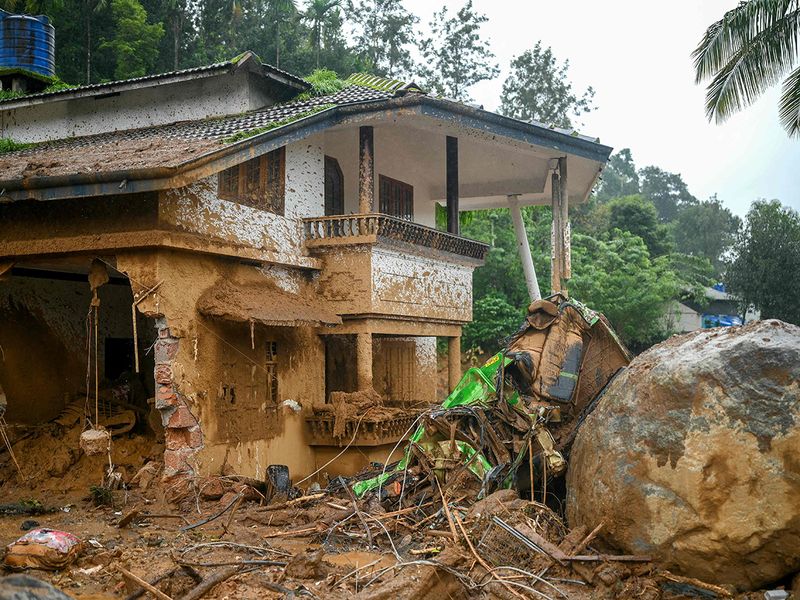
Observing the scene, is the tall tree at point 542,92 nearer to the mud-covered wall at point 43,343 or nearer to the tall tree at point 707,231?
the tall tree at point 707,231

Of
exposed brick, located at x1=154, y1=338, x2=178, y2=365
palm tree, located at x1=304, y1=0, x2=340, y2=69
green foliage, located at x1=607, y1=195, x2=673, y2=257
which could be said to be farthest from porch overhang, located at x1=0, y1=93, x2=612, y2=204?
palm tree, located at x1=304, y1=0, x2=340, y2=69

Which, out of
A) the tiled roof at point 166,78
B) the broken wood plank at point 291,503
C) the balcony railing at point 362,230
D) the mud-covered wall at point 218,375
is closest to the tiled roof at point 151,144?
the tiled roof at point 166,78

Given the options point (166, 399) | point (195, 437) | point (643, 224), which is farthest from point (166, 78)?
point (643, 224)

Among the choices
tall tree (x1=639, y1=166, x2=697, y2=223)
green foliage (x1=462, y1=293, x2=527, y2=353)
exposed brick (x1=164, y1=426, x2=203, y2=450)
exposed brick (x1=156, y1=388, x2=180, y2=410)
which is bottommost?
exposed brick (x1=164, y1=426, x2=203, y2=450)

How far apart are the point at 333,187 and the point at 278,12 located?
31648mm

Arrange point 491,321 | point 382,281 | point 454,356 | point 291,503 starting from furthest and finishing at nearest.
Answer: point 491,321 → point 454,356 → point 382,281 → point 291,503

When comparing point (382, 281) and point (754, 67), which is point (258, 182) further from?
point (754, 67)

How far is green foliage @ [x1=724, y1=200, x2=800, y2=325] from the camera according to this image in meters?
34.7

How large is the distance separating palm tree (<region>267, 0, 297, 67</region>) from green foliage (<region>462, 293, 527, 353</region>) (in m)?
20.4

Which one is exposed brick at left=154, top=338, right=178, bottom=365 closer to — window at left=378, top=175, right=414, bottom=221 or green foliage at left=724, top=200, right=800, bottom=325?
window at left=378, top=175, right=414, bottom=221

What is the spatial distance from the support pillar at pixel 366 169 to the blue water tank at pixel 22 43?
1080 cm

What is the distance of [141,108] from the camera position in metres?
17.0

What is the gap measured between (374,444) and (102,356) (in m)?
5.49

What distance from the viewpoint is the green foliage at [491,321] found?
1184 inches
